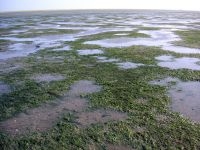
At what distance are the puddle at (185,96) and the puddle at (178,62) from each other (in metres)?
3.63

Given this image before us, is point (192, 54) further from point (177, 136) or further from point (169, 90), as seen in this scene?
point (177, 136)

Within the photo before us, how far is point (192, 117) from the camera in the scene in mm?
11844

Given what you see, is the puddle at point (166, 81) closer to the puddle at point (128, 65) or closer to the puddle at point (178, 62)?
the puddle at point (178, 62)

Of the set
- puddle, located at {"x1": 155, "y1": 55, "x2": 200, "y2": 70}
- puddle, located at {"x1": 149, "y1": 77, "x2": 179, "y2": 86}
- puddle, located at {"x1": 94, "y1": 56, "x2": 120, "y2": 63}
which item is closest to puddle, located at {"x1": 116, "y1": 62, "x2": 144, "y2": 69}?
puddle, located at {"x1": 94, "y1": 56, "x2": 120, "y2": 63}

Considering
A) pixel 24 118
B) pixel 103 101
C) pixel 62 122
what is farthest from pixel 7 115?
pixel 103 101

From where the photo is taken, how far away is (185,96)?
1446 cm

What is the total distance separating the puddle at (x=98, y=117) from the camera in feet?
37.6

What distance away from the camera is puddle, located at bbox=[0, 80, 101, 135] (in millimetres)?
10938

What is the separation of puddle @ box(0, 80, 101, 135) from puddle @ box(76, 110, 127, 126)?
0.65 m

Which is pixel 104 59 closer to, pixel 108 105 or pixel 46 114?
pixel 108 105

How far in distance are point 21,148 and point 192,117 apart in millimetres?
6463

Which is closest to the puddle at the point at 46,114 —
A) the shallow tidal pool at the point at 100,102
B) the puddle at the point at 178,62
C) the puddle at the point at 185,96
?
the shallow tidal pool at the point at 100,102

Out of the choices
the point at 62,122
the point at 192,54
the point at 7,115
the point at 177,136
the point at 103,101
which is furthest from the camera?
the point at 192,54

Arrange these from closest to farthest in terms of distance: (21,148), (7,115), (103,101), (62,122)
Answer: (21,148), (62,122), (7,115), (103,101)
